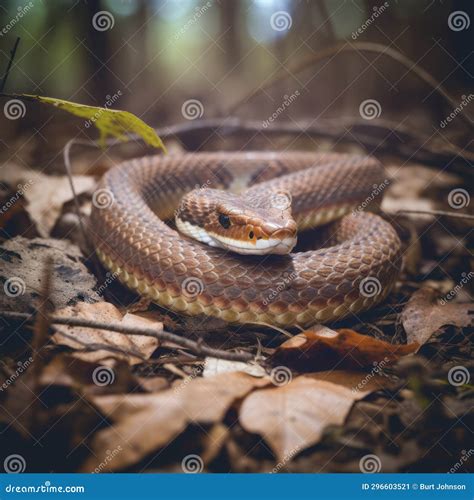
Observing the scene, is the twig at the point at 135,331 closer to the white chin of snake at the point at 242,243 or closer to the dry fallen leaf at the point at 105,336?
the dry fallen leaf at the point at 105,336

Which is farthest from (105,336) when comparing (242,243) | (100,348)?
(242,243)

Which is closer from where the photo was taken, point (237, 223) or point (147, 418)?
point (147, 418)

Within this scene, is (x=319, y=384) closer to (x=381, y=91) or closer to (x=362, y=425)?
(x=362, y=425)

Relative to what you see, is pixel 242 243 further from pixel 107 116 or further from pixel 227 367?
pixel 107 116

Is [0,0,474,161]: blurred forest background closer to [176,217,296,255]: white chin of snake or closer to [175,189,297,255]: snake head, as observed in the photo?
[175,189,297,255]: snake head

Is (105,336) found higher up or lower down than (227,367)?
lower down

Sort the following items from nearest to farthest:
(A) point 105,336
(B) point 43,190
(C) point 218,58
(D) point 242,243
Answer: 1. (A) point 105,336
2. (D) point 242,243
3. (B) point 43,190
4. (C) point 218,58
